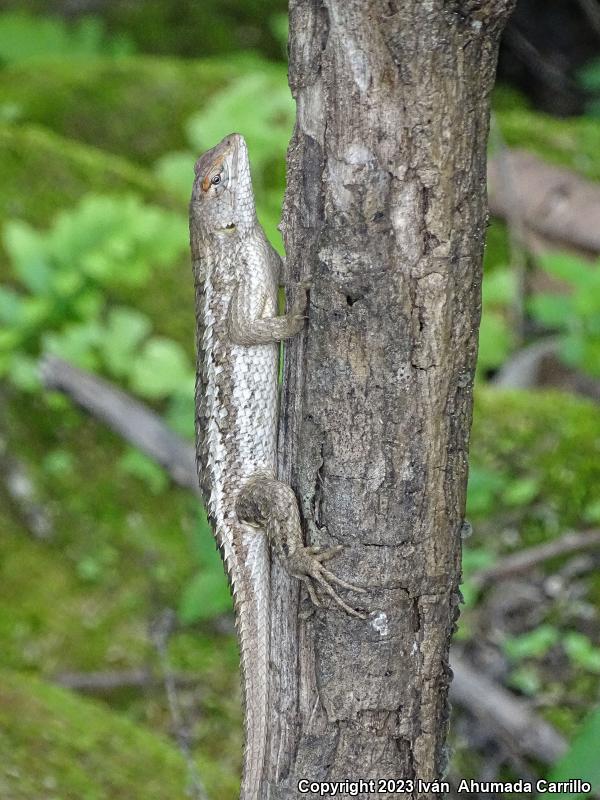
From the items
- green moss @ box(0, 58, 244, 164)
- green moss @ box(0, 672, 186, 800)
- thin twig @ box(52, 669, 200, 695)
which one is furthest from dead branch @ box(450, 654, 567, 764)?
green moss @ box(0, 58, 244, 164)

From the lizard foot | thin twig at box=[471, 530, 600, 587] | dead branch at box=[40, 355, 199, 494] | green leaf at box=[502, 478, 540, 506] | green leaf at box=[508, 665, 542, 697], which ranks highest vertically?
dead branch at box=[40, 355, 199, 494]

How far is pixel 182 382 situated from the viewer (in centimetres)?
548

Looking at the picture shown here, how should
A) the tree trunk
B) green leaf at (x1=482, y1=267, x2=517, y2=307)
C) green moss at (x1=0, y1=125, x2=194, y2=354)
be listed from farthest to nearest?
green moss at (x1=0, y1=125, x2=194, y2=354) < green leaf at (x1=482, y1=267, x2=517, y2=307) < the tree trunk

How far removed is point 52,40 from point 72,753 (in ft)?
25.9

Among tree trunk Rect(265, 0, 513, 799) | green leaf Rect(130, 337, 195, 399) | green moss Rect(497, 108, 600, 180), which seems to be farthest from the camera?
green moss Rect(497, 108, 600, 180)

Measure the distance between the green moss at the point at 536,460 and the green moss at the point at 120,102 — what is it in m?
3.77

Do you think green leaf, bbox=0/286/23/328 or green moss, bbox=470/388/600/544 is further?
green leaf, bbox=0/286/23/328

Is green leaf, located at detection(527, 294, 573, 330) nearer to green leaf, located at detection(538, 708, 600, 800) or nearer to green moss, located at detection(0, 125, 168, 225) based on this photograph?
green moss, located at detection(0, 125, 168, 225)


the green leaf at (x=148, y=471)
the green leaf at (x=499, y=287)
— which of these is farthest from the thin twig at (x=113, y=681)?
the green leaf at (x=499, y=287)

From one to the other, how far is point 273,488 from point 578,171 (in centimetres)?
582

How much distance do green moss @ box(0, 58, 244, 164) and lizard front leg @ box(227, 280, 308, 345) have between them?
4.85 metres

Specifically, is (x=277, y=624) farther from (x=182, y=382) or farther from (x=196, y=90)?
(x=196, y=90)

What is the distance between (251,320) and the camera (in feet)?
10.4

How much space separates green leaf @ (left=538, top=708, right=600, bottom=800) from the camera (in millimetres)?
2355
